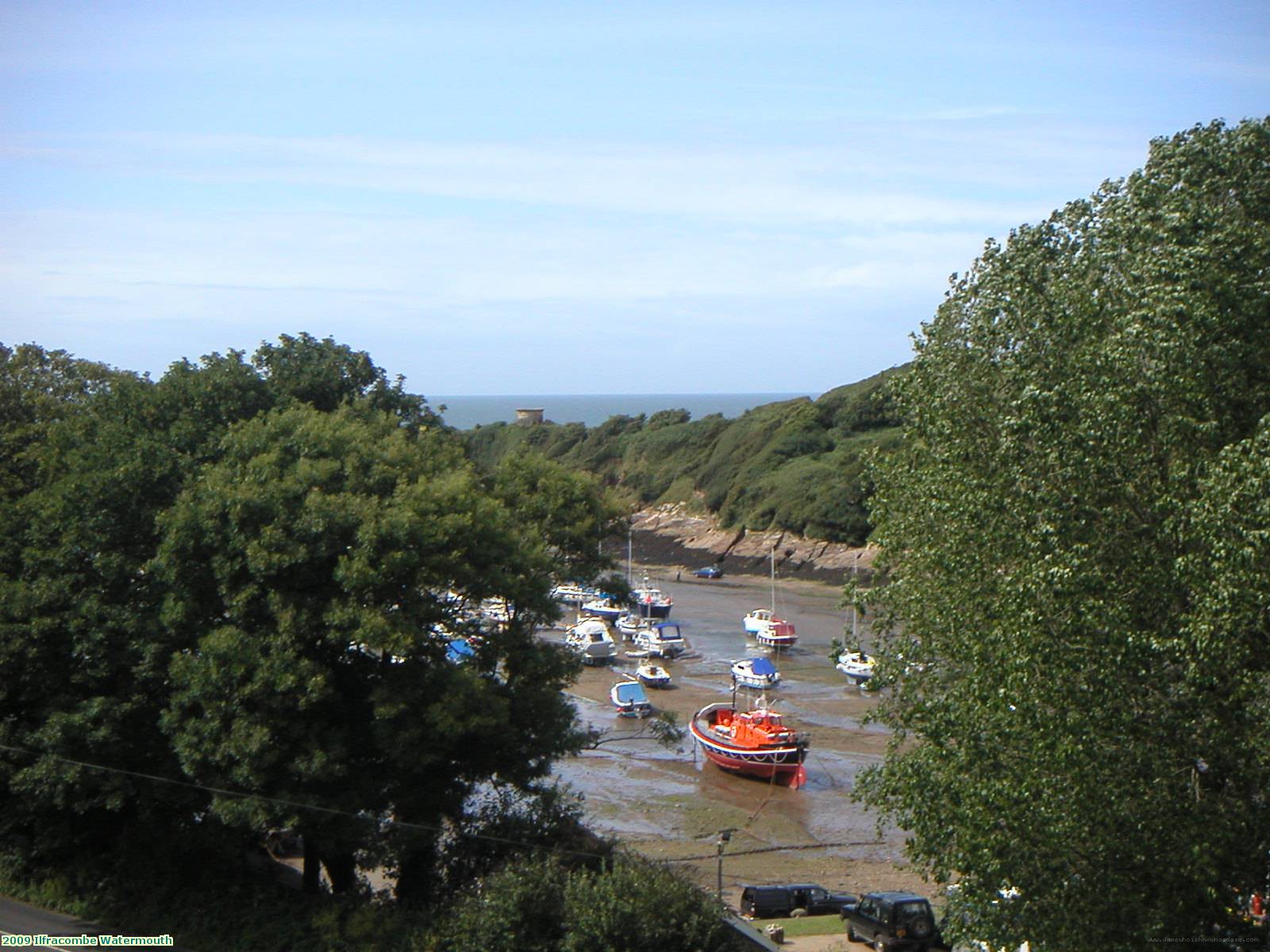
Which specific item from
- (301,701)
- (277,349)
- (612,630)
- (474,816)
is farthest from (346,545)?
(612,630)

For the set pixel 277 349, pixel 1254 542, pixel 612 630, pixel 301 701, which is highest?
pixel 277 349

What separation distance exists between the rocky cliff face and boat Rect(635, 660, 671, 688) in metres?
19.6

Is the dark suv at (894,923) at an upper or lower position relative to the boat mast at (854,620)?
lower

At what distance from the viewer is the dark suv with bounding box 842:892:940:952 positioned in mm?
15547

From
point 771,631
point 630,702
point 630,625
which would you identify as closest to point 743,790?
point 630,702

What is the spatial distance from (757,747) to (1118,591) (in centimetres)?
2016

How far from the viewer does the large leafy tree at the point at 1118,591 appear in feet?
26.3

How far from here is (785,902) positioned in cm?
1811

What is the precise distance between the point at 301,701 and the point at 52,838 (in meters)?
5.42

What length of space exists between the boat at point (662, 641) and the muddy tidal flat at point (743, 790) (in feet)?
1.66

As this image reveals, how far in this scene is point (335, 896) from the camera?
14.5 meters

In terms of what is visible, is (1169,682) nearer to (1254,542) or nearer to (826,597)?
(1254,542)

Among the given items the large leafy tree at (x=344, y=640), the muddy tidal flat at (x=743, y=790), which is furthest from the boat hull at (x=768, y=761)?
the large leafy tree at (x=344, y=640)

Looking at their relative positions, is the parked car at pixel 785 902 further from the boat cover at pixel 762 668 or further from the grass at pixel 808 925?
the boat cover at pixel 762 668
